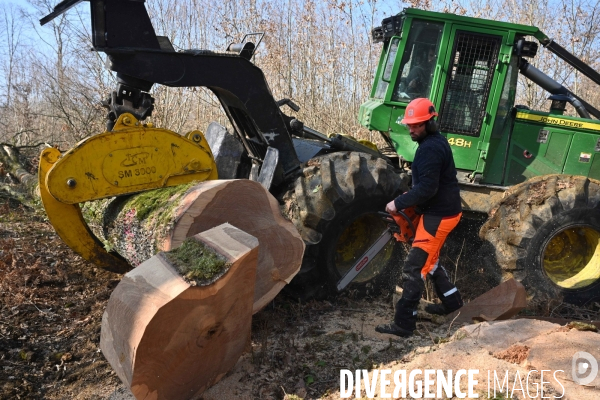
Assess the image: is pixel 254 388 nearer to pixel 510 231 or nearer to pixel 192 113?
pixel 510 231

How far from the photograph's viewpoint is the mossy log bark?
3.82 metres

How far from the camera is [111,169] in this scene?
430cm

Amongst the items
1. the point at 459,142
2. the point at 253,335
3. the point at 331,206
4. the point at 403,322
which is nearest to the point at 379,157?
the point at 459,142

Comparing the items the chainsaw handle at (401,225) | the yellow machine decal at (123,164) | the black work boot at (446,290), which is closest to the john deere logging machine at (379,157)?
the yellow machine decal at (123,164)

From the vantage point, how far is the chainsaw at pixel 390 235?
15.6 ft

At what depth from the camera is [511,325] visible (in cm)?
394

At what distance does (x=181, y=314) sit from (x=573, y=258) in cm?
A: 462

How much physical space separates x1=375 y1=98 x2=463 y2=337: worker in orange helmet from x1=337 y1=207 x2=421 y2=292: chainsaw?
7.5 inches

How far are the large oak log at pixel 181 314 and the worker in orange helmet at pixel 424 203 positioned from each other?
1543 mm

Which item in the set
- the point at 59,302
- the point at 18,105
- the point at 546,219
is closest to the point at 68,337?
the point at 59,302

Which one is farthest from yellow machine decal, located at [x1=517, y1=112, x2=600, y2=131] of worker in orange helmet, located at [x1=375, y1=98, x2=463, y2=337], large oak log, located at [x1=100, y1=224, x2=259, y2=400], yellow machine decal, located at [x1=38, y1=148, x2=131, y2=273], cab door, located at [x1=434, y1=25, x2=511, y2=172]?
yellow machine decal, located at [x1=38, y1=148, x2=131, y2=273]

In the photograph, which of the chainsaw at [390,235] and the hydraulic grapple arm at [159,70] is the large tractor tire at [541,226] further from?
the hydraulic grapple arm at [159,70]

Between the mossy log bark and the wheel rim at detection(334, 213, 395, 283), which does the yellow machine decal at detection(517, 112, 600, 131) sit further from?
the mossy log bark

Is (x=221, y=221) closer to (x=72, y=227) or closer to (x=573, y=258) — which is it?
(x=72, y=227)
